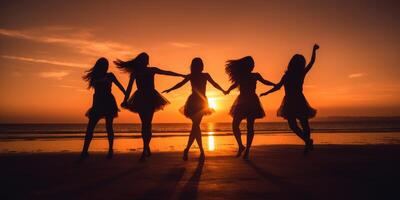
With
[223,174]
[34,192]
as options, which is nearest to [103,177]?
[34,192]

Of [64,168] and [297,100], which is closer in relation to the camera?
[64,168]

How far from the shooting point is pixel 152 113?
10.0 metres

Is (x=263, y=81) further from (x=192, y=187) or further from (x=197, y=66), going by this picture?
(x=192, y=187)

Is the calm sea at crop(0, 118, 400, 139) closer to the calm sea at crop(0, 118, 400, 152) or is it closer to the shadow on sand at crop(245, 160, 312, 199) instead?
the calm sea at crop(0, 118, 400, 152)

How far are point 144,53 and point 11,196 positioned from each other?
6038 millimetres

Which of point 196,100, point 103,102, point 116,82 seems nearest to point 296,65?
point 196,100

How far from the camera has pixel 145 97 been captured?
9883 millimetres

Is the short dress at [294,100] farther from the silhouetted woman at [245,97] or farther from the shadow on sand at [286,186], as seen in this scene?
the shadow on sand at [286,186]

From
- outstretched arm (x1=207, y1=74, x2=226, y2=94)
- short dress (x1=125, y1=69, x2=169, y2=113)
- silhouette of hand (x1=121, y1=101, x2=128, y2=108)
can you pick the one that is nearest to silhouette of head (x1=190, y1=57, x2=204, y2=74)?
outstretched arm (x1=207, y1=74, x2=226, y2=94)

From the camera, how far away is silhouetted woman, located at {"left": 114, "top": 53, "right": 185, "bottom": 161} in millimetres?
9859

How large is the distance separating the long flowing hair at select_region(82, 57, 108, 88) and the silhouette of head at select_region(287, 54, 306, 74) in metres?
5.57

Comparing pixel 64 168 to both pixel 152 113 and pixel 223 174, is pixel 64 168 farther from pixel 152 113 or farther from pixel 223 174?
pixel 223 174

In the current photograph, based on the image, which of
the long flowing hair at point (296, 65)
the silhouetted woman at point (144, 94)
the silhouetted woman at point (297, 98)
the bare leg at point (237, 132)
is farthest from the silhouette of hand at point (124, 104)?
the long flowing hair at point (296, 65)

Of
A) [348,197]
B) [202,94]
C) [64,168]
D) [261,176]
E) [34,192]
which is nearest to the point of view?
[348,197]
